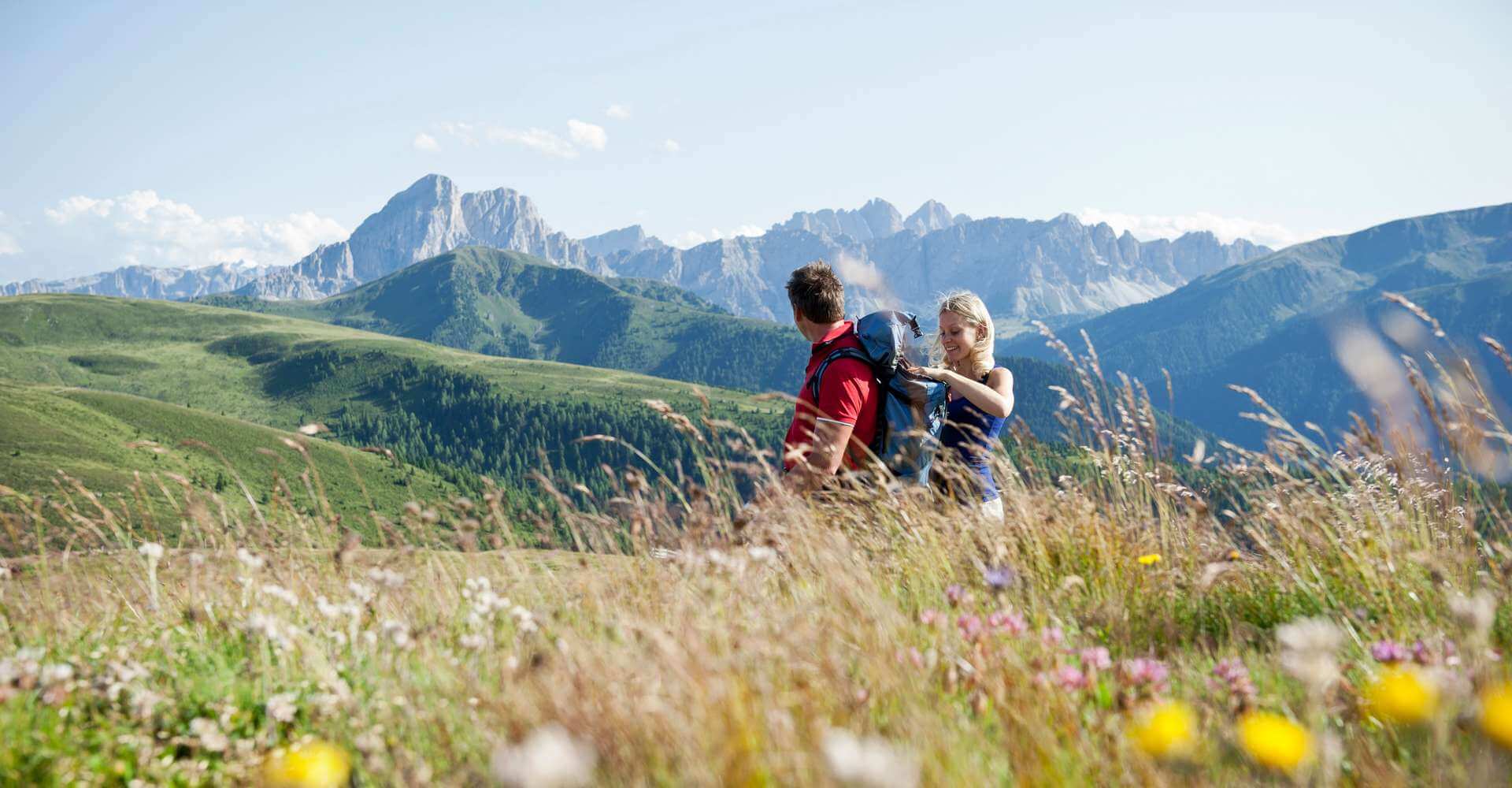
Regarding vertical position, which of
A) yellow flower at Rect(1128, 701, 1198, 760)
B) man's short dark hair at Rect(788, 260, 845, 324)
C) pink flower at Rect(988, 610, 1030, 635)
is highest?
man's short dark hair at Rect(788, 260, 845, 324)

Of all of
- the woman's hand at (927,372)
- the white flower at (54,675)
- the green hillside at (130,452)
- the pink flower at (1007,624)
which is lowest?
the green hillside at (130,452)

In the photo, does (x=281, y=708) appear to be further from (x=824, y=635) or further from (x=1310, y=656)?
(x=1310, y=656)

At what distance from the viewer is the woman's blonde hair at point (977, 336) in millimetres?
6359

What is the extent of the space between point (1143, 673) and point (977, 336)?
4.09 meters

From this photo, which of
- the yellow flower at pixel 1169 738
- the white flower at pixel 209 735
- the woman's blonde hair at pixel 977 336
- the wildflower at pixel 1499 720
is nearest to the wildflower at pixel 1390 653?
the wildflower at pixel 1499 720

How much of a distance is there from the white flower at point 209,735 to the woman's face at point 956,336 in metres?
5.06

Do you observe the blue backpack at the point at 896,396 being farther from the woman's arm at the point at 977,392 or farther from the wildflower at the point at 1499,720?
the wildflower at the point at 1499,720

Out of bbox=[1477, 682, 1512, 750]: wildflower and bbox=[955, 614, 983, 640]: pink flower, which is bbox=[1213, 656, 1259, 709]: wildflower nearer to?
bbox=[955, 614, 983, 640]: pink flower

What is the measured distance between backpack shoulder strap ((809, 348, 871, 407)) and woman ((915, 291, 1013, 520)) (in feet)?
1.37

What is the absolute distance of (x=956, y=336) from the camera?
6293mm

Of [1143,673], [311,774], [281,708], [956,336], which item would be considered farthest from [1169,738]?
[956,336]

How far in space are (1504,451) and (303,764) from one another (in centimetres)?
547

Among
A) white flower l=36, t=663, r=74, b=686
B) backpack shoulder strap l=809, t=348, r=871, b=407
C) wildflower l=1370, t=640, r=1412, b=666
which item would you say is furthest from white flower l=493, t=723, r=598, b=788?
backpack shoulder strap l=809, t=348, r=871, b=407

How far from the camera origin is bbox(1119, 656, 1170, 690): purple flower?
8.46ft
